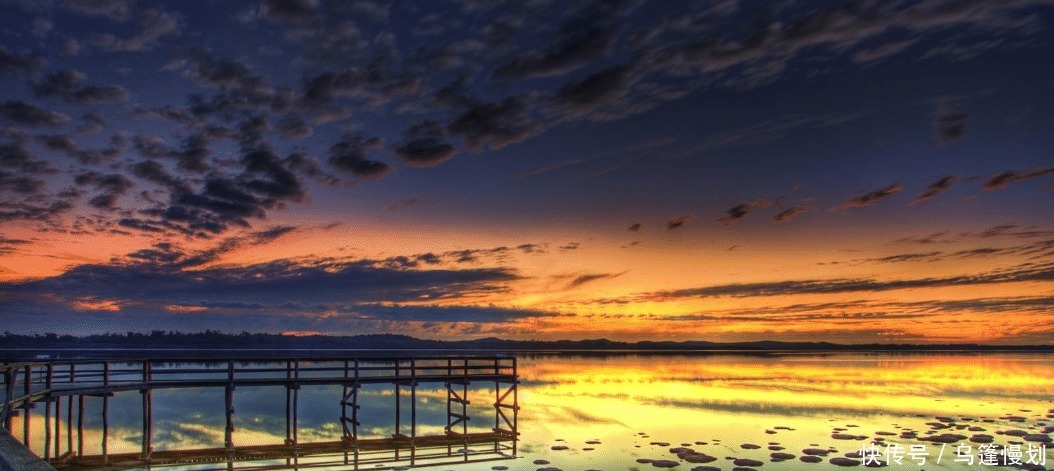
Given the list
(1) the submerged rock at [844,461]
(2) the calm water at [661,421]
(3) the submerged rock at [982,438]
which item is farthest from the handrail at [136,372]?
(3) the submerged rock at [982,438]

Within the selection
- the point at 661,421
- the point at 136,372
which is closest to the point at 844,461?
the point at 661,421

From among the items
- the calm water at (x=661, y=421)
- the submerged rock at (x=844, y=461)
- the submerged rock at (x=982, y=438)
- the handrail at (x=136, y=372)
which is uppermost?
the handrail at (x=136, y=372)


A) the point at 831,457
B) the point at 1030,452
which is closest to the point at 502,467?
the point at 831,457

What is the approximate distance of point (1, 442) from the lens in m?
5.84

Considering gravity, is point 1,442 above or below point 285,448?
above

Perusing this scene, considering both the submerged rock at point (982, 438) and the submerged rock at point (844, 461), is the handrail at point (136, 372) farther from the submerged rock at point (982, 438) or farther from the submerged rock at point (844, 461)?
the submerged rock at point (982, 438)

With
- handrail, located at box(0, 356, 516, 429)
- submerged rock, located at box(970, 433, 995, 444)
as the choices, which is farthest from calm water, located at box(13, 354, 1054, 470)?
handrail, located at box(0, 356, 516, 429)

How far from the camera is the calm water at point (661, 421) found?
2392 centimetres

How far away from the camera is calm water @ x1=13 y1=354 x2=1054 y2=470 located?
78.5 ft

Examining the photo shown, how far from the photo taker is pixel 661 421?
33406 millimetres

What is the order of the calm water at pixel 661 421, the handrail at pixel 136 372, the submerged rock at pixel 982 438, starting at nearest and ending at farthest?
1. the handrail at pixel 136 372
2. the calm water at pixel 661 421
3. the submerged rock at pixel 982 438

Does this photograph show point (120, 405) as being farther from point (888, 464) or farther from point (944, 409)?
point (944, 409)

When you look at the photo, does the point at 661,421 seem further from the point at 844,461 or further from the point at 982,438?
the point at 982,438

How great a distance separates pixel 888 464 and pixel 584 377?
46.8 metres
